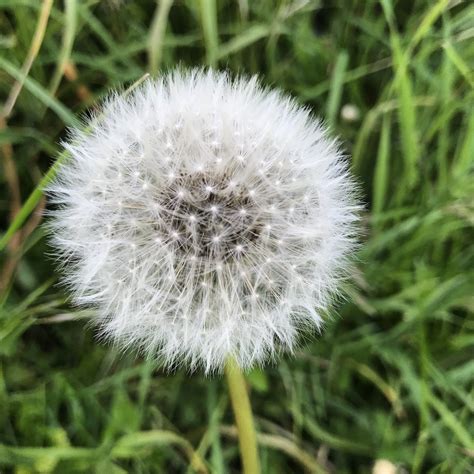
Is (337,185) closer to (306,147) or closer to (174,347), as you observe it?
(306,147)

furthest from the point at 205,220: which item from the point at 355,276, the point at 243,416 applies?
the point at 355,276

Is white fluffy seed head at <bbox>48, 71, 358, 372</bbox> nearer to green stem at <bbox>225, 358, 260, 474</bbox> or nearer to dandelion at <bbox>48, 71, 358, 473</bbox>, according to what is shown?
dandelion at <bbox>48, 71, 358, 473</bbox>

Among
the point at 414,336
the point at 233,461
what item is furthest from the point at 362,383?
the point at 233,461

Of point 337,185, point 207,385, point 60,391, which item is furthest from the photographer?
point 207,385

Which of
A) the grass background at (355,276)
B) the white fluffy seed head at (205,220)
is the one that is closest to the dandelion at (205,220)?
the white fluffy seed head at (205,220)

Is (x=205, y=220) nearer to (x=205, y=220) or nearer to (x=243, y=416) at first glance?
(x=205, y=220)
